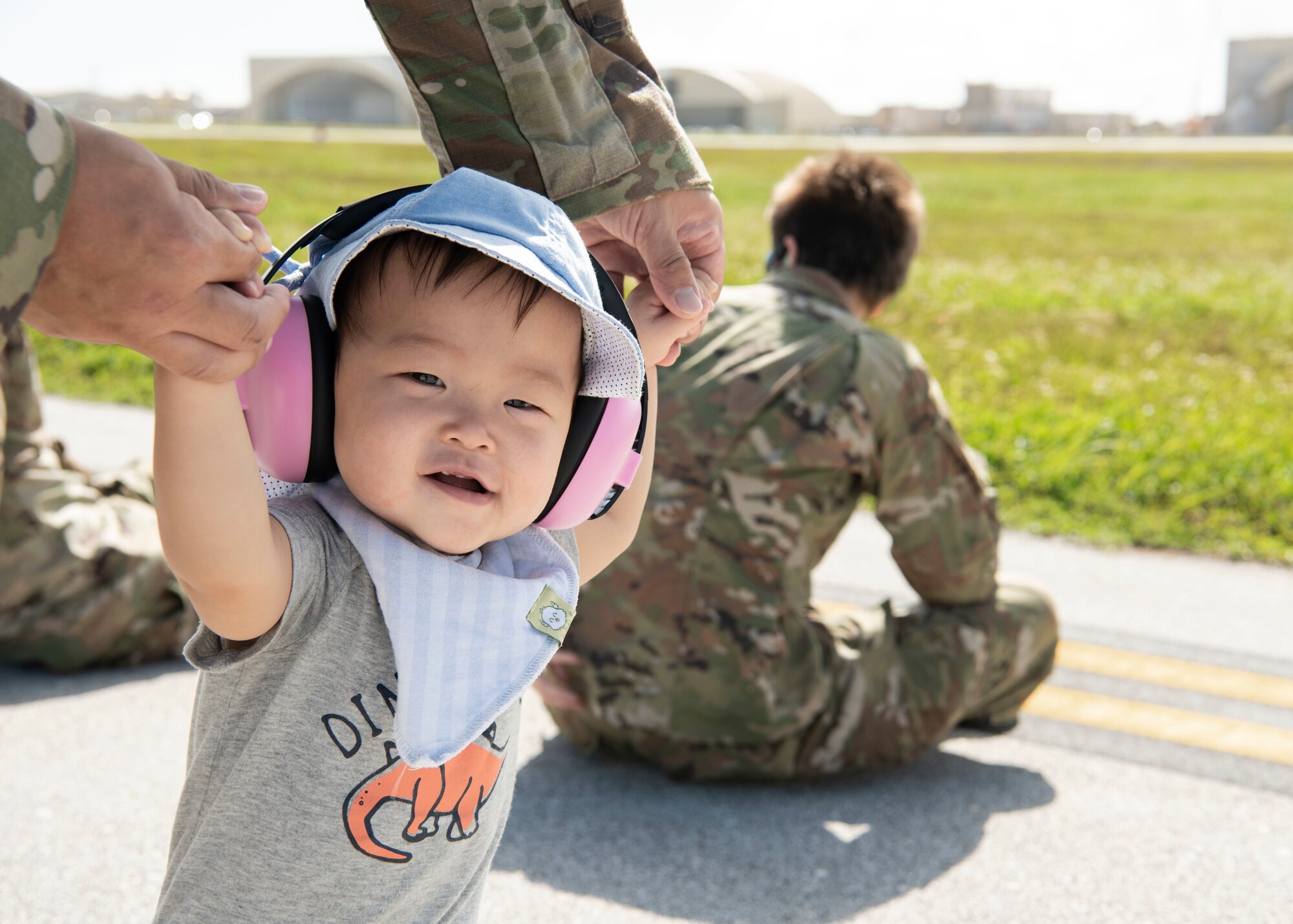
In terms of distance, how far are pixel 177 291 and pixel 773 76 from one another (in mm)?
87484

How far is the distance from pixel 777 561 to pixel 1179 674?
1466 mm

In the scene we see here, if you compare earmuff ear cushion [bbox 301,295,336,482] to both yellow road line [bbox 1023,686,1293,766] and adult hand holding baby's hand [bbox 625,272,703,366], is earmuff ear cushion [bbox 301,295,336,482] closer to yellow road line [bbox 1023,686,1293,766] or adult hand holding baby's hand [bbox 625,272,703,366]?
adult hand holding baby's hand [bbox 625,272,703,366]

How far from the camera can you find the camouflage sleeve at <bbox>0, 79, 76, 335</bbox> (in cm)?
67

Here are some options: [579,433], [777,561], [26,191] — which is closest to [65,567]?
[777,561]

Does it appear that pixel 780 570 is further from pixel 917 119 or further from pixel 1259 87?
pixel 1259 87

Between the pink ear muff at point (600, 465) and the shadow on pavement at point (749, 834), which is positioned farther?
the shadow on pavement at point (749, 834)

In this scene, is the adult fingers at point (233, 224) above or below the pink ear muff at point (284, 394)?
above

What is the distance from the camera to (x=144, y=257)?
0.74m

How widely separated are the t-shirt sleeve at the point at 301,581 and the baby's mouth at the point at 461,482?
0.44ft

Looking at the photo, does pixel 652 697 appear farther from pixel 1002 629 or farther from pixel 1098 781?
pixel 1098 781

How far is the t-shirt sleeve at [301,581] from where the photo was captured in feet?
3.77

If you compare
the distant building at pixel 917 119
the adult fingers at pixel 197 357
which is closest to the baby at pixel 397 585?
the adult fingers at pixel 197 357

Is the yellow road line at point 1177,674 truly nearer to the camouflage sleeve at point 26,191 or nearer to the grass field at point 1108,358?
the grass field at point 1108,358

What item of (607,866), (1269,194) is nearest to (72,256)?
(607,866)
